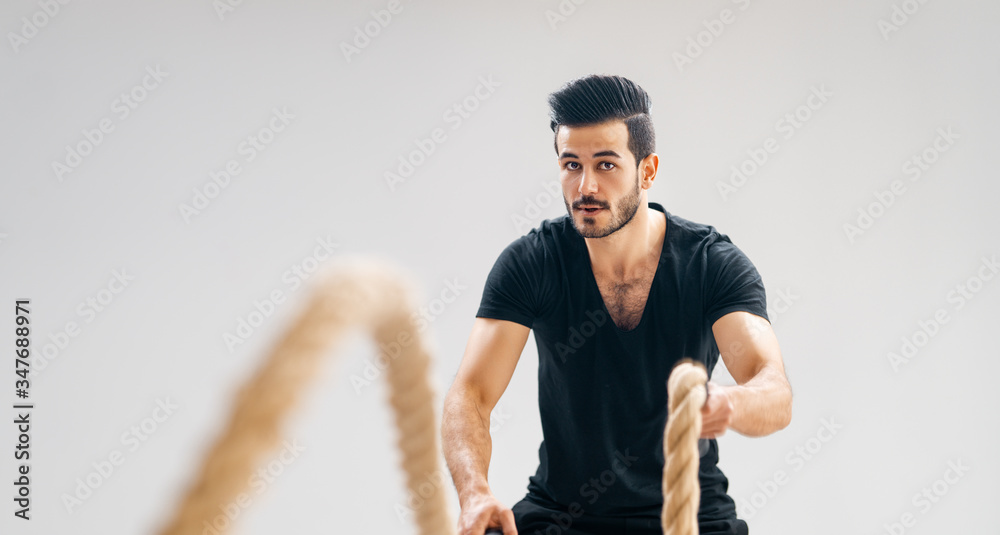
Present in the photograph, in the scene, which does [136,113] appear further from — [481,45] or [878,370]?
[878,370]

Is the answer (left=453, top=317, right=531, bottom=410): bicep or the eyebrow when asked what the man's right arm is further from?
the eyebrow

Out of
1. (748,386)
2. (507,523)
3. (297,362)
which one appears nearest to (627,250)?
(748,386)

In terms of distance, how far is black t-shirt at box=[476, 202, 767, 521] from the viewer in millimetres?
1112

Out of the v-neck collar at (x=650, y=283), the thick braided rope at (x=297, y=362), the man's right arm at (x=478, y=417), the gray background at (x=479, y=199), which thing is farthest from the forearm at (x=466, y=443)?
the gray background at (x=479, y=199)

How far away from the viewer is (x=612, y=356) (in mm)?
1159

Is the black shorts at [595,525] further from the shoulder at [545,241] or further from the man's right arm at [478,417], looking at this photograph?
the shoulder at [545,241]

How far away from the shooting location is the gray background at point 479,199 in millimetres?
1906

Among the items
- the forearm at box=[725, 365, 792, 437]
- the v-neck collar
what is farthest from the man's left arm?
the v-neck collar

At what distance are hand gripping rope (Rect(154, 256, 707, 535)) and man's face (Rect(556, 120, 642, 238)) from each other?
67 centimetres

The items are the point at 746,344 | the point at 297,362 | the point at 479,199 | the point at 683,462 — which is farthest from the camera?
the point at 479,199

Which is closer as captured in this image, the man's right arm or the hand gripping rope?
the hand gripping rope

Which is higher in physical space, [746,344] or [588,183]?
[588,183]

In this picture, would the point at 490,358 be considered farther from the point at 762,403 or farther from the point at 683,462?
the point at 683,462

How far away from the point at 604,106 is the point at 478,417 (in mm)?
505
